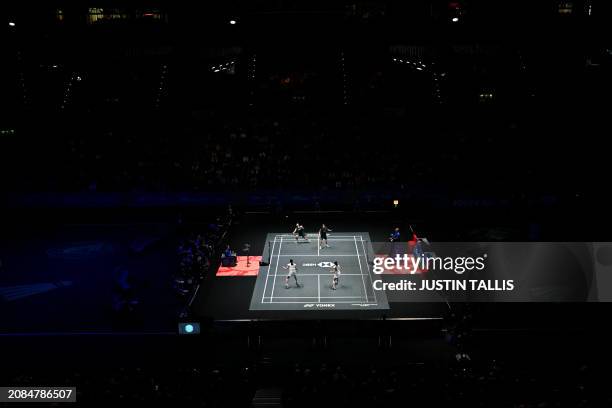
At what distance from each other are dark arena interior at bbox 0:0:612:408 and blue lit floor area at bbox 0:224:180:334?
0.47 ft

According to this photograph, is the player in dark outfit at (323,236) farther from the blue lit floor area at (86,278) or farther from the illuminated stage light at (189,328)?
the illuminated stage light at (189,328)

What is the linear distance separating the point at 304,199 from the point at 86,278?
13.4 m

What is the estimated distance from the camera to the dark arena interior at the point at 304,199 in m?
15.4

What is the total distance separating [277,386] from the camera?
13438 mm

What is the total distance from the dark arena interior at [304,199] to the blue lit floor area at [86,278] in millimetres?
144

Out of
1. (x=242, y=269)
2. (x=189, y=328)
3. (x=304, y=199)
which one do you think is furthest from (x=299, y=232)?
(x=189, y=328)

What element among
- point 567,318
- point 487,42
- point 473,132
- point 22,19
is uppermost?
point 22,19

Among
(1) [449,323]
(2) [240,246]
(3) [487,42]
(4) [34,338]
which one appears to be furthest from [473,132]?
(4) [34,338]

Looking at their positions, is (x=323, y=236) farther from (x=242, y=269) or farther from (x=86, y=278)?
(x=86, y=278)

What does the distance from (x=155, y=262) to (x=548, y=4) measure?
2883cm

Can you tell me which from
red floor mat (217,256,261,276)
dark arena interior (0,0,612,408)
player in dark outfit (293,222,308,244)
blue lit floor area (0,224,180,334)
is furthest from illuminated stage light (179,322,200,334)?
player in dark outfit (293,222,308,244)

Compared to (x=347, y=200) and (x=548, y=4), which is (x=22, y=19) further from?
(x=548, y=4)

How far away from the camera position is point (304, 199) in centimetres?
3184

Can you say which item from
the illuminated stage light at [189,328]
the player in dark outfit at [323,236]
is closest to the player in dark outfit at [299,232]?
the player in dark outfit at [323,236]
